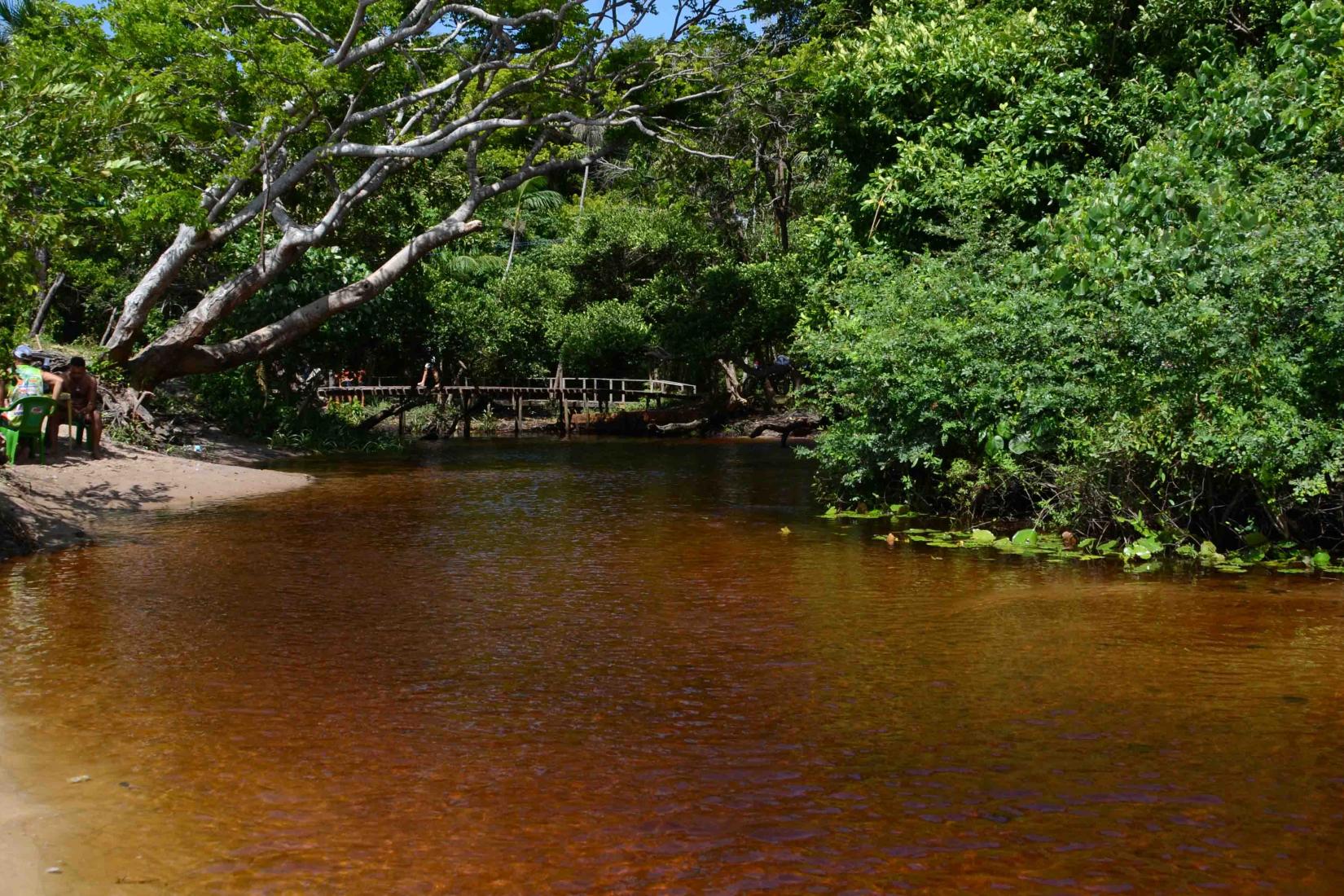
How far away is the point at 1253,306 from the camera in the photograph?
349 inches

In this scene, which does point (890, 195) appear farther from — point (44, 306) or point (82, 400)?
point (44, 306)

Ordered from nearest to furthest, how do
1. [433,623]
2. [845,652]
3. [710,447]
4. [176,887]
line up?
[176,887], [845,652], [433,623], [710,447]

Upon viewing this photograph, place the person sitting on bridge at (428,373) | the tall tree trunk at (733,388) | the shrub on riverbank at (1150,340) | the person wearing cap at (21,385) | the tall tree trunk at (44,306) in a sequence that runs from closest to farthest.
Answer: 1. the shrub on riverbank at (1150,340)
2. the person wearing cap at (21,385)
3. the tall tree trunk at (44,306)
4. the person sitting on bridge at (428,373)
5. the tall tree trunk at (733,388)

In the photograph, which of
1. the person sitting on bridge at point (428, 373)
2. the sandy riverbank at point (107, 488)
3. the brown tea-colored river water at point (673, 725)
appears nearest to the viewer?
the brown tea-colored river water at point (673, 725)

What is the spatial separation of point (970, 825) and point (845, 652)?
8.35ft

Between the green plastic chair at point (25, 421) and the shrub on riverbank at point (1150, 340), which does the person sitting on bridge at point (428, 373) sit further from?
the shrub on riverbank at point (1150, 340)

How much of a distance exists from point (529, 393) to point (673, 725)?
100 ft

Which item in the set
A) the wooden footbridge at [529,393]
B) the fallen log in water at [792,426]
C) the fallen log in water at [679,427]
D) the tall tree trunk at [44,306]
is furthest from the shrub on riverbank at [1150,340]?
the wooden footbridge at [529,393]

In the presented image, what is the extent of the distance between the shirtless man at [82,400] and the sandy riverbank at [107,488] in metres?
0.31

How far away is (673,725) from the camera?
539 cm

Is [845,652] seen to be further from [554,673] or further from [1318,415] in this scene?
[1318,415]

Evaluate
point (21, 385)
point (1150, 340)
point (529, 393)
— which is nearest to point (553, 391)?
point (529, 393)

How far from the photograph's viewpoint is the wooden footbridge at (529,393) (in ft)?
97.9

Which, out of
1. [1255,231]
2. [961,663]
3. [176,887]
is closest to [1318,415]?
[1255,231]
